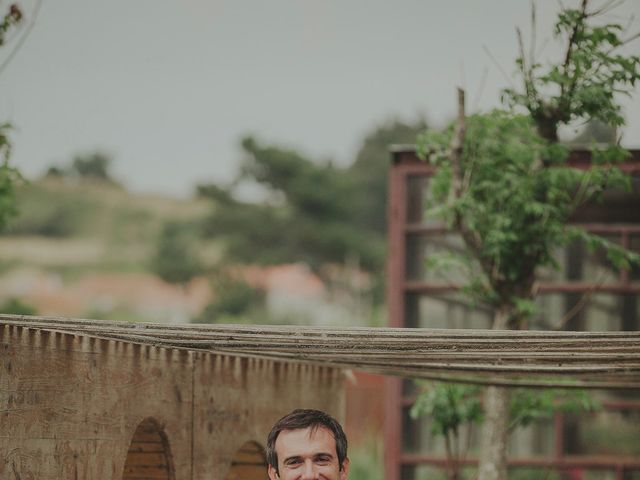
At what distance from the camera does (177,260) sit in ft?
187

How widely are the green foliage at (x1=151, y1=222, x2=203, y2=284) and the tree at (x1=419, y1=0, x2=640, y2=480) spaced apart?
4486 centimetres

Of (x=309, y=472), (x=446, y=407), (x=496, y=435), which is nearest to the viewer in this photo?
(x=309, y=472)

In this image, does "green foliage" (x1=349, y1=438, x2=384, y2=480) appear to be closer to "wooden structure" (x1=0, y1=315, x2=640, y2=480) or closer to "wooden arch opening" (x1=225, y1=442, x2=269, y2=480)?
"wooden arch opening" (x1=225, y1=442, x2=269, y2=480)

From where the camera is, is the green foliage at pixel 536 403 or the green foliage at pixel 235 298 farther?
the green foliage at pixel 235 298

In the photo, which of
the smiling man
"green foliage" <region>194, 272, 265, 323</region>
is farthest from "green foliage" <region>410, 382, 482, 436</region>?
"green foliage" <region>194, 272, 265, 323</region>

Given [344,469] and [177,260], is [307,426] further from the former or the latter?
[177,260]

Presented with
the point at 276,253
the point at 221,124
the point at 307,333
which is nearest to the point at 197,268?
the point at 276,253

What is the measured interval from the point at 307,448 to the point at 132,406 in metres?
2.34

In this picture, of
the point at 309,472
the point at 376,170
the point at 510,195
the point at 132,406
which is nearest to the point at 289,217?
the point at 376,170

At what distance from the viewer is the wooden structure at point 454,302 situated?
13.0 metres

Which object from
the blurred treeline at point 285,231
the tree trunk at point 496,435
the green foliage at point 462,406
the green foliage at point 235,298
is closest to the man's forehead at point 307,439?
the tree trunk at point 496,435

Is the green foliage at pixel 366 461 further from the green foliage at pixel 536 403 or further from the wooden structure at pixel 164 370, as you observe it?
the wooden structure at pixel 164 370

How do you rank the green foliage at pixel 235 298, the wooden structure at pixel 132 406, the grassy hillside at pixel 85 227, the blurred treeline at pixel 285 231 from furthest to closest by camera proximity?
the grassy hillside at pixel 85 227, the blurred treeline at pixel 285 231, the green foliage at pixel 235 298, the wooden structure at pixel 132 406

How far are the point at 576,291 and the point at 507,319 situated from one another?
3865mm
